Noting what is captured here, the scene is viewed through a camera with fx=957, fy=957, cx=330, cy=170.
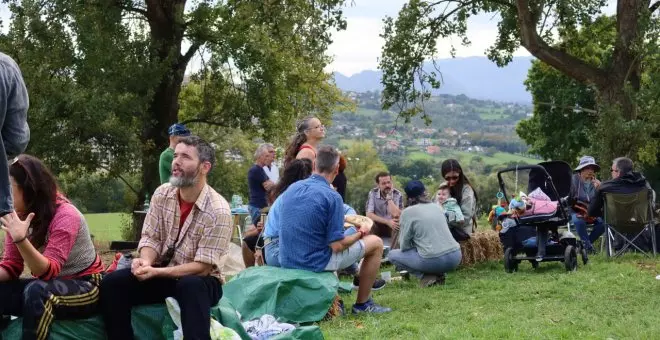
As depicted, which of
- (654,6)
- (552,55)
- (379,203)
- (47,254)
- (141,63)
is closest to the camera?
(47,254)

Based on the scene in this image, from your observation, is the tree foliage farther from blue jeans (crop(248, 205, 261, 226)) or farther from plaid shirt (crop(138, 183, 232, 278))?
plaid shirt (crop(138, 183, 232, 278))

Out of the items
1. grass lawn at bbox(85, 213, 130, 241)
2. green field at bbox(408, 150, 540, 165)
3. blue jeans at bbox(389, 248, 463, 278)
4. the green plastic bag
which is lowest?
green field at bbox(408, 150, 540, 165)

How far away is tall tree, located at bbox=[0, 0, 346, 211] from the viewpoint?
65.8ft

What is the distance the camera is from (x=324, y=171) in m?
7.61

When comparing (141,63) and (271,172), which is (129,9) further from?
(271,172)

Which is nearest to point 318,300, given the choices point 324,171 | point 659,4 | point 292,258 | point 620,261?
point 292,258

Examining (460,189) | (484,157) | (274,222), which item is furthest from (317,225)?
(484,157)

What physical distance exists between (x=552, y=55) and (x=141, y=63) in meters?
8.98

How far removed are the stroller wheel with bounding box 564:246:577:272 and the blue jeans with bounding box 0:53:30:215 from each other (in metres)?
7.17

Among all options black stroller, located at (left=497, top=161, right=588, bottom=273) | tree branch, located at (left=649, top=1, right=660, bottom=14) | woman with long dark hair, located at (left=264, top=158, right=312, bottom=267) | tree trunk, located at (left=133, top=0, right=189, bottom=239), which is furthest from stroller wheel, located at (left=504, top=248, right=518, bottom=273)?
tree trunk, located at (left=133, top=0, right=189, bottom=239)

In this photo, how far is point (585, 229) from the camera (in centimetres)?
1295

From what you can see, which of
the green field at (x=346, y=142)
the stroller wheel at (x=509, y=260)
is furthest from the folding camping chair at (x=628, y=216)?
the green field at (x=346, y=142)

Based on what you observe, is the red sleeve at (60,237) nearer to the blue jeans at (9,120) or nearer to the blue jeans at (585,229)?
the blue jeans at (9,120)

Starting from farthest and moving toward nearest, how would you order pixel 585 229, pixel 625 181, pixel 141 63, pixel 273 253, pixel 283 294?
pixel 141 63 → pixel 585 229 → pixel 625 181 → pixel 273 253 → pixel 283 294
